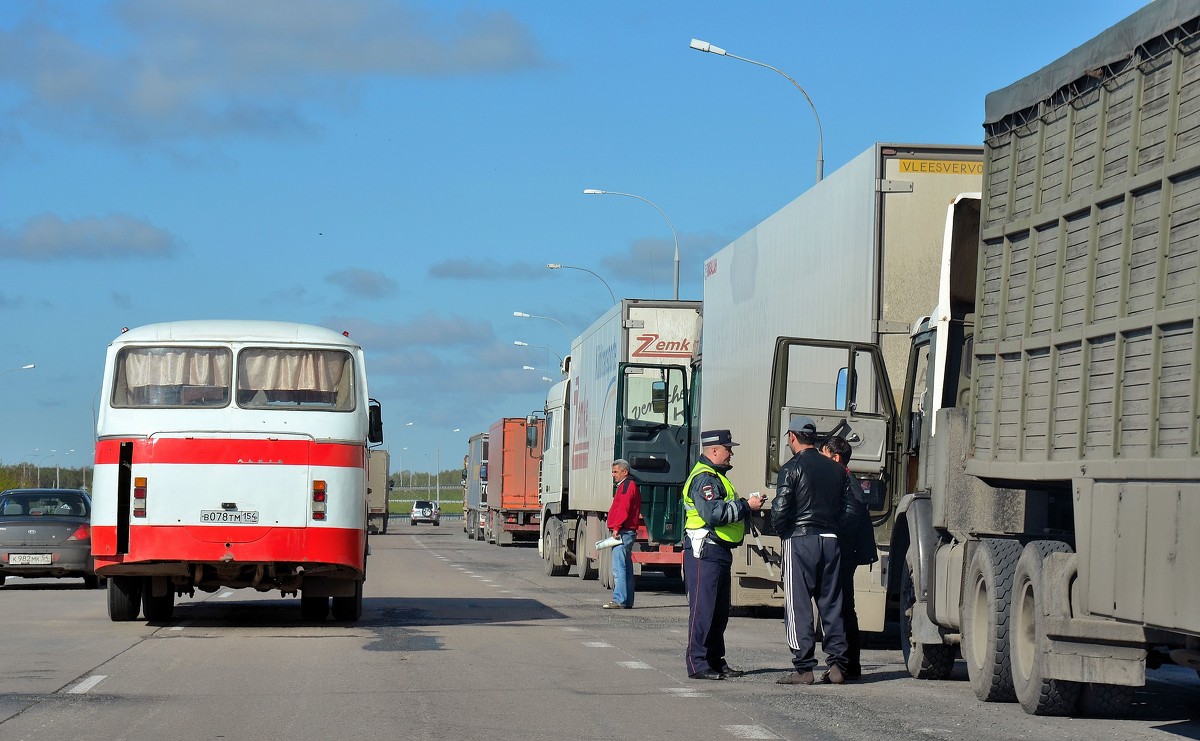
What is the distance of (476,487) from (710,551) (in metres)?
53.6

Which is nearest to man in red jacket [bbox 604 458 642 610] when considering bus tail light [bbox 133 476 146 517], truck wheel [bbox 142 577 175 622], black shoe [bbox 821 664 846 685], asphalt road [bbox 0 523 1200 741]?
asphalt road [bbox 0 523 1200 741]

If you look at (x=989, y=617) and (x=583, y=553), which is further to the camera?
(x=583, y=553)

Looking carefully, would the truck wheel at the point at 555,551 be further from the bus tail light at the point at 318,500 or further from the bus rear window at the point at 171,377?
the bus tail light at the point at 318,500

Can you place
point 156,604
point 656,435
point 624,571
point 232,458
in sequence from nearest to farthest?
point 232,458, point 156,604, point 624,571, point 656,435

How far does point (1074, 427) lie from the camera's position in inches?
384

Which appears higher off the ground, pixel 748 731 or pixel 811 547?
pixel 811 547

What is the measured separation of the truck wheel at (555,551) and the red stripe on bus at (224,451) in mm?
15561

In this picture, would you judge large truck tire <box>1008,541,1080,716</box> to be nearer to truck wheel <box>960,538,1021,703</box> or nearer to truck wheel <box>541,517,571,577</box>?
truck wheel <box>960,538,1021,703</box>

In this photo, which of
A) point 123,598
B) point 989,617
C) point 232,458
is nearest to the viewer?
point 989,617

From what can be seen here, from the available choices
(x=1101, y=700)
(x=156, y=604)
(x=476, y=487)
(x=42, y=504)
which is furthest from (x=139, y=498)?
(x=476, y=487)

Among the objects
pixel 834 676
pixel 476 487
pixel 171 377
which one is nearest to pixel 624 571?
pixel 171 377

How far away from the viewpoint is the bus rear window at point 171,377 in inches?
664

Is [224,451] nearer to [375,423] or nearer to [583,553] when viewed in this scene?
[375,423]

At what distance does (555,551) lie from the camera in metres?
32.3
